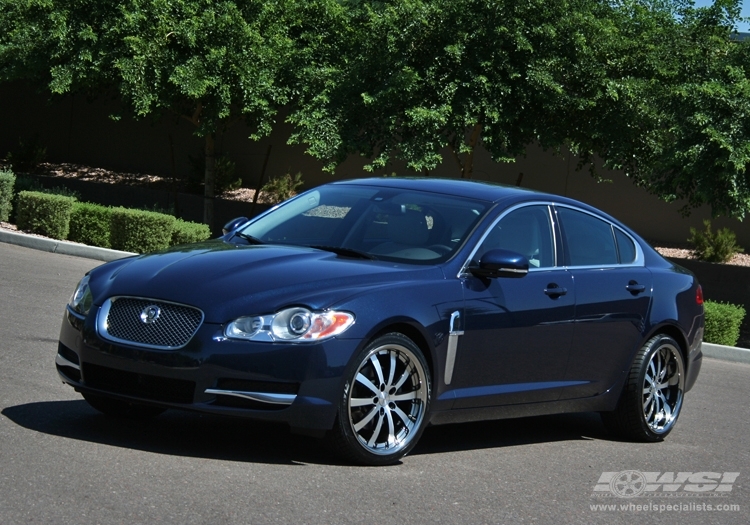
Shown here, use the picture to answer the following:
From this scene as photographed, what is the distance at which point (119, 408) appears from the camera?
6.76m

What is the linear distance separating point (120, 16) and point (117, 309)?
60.4ft

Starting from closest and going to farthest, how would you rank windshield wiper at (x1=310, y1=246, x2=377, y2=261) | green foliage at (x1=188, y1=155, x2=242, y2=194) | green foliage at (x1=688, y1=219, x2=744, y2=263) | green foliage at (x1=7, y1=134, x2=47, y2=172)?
windshield wiper at (x1=310, y1=246, x2=377, y2=261) < green foliage at (x1=688, y1=219, x2=744, y2=263) < green foliage at (x1=188, y1=155, x2=242, y2=194) < green foliage at (x1=7, y1=134, x2=47, y2=172)

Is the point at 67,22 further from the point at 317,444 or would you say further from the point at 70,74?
the point at 317,444

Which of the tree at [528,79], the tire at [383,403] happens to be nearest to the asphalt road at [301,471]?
the tire at [383,403]

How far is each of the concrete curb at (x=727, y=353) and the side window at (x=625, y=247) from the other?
696cm

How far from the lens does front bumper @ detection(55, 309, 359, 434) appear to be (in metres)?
5.74

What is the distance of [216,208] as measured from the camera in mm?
26188

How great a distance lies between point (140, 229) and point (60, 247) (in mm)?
1316

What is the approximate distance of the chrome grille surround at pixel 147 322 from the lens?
5855 millimetres

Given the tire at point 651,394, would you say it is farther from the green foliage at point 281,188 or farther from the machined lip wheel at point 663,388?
the green foliage at point 281,188

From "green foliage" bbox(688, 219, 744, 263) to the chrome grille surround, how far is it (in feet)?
59.6

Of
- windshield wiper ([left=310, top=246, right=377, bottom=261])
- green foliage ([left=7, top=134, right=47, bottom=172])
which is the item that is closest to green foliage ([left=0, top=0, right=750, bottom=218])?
windshield wiper ([left=310, top=246, right=377, bottom=261])

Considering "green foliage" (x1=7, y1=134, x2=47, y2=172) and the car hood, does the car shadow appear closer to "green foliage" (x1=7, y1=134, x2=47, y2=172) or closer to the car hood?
the car hood

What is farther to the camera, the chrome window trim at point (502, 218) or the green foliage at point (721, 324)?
the green foliage at point (721, 324)
